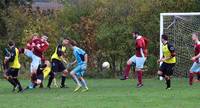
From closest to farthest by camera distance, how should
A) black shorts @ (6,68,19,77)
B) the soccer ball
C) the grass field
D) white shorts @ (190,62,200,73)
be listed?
1. the grass field
2. black shorts @ (6,68,19,77)
3. white shorts @ (190,62,200,73)
4. the soccer ball

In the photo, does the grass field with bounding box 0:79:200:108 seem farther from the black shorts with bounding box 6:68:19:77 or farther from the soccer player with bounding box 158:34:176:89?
the black shorts with bounding box 6:68:19:77

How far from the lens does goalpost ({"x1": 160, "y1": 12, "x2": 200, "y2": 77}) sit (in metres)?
29.0

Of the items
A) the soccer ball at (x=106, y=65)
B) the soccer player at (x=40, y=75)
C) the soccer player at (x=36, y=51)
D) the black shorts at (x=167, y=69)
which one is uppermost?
the soccer player at (x=36, y=51)

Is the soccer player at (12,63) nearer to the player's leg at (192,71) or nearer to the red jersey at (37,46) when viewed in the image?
the red jersey at (37,46)

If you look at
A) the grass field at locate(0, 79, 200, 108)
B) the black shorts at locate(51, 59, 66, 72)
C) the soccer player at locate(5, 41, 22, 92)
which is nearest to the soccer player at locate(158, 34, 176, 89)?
the grass field at locate(0, 79, 200, 108)

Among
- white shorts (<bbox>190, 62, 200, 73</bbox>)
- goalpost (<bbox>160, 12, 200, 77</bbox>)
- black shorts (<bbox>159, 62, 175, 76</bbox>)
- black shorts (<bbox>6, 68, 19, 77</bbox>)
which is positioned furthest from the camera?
goalpost (<bbox>160, 12, 200, 77</bbox>)

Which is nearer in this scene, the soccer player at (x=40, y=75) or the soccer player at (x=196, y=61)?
the soccer player at (x=40, y=75)

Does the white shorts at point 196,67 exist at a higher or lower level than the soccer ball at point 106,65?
higher

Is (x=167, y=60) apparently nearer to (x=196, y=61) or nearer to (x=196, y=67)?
(x=196, y=61)

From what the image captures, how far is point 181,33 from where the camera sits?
96.0 ft

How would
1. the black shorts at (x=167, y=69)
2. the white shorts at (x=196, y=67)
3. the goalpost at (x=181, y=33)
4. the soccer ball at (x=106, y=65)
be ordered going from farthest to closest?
the soccer ball at (x=106, y=65), the goalpost at (x=181, y=33), the white shorts at (x=196, y=67), the black shorts at (x=167, y=69)

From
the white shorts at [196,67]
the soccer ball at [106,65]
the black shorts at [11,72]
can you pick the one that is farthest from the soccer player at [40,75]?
the soccer ball at [106,65]

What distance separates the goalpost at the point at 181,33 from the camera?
2895cm

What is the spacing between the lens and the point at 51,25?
112 ft
